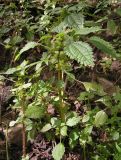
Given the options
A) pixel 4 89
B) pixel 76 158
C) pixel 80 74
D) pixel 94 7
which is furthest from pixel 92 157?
pixel 94 7

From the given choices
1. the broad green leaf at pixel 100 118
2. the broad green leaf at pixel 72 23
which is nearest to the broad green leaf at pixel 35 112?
the broad green leaf at pixel 100 118

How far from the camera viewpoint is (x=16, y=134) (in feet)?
7.73

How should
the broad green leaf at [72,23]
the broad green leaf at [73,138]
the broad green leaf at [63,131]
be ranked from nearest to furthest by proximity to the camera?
the broad green leaf at [72,23] < the broad green leaf at [63,131] < the broad green leaf at [73,138]

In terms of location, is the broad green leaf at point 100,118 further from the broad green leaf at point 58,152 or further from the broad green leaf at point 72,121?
the broad green leaf at point 58,152

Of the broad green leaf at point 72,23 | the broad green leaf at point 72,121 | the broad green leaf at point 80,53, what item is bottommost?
the broad green leaf at point 72,121

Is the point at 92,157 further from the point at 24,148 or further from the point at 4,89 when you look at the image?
the point at 4,89

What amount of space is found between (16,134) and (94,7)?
1.55 meters

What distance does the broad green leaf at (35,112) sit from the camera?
2.07m

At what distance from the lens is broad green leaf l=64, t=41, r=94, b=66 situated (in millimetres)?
1564

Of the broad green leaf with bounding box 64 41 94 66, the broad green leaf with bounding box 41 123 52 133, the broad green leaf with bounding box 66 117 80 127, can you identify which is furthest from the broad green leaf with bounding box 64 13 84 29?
the broad green leaf with bounding box 41 123 52 133

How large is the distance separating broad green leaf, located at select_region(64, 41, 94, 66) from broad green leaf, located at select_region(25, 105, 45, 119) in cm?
61

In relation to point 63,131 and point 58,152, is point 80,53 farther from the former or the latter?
point 58,152

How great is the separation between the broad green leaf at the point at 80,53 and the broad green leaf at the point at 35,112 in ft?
2.00

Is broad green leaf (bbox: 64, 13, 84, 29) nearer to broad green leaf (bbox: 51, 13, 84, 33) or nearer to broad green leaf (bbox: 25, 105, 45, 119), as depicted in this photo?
broad green leaf (bbox: 51, 13, 84, 33)
